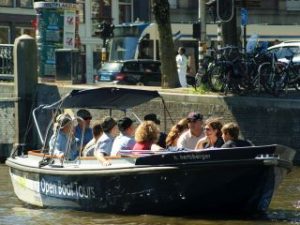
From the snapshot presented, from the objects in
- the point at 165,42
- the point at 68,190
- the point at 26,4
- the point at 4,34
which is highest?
the point at 26,4

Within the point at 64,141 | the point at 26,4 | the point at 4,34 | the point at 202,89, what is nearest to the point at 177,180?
the point at 64,141

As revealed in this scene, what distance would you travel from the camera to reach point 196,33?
3319 centimetres

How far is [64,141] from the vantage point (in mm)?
16188

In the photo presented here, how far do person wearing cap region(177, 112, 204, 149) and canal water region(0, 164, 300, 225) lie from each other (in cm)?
128

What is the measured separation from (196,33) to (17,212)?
57.0 feet

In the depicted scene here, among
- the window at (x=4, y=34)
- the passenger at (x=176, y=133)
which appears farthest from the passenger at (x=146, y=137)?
the window at (x=4, y=34)

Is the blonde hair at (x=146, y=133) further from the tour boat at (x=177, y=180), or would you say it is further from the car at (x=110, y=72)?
the car at (x=110, y=72)

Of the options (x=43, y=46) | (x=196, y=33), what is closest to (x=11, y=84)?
(x=43, y=46)

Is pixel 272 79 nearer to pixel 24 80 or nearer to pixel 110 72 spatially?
pixel 24 80

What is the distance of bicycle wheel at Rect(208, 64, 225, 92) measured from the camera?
23.4 meters

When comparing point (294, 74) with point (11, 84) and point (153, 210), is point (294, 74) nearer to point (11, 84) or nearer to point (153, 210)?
point (11, 84)

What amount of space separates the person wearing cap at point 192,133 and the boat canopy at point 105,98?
1.76 meters

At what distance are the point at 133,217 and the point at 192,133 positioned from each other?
5.25 ft

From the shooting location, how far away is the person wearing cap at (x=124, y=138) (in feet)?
49.1
